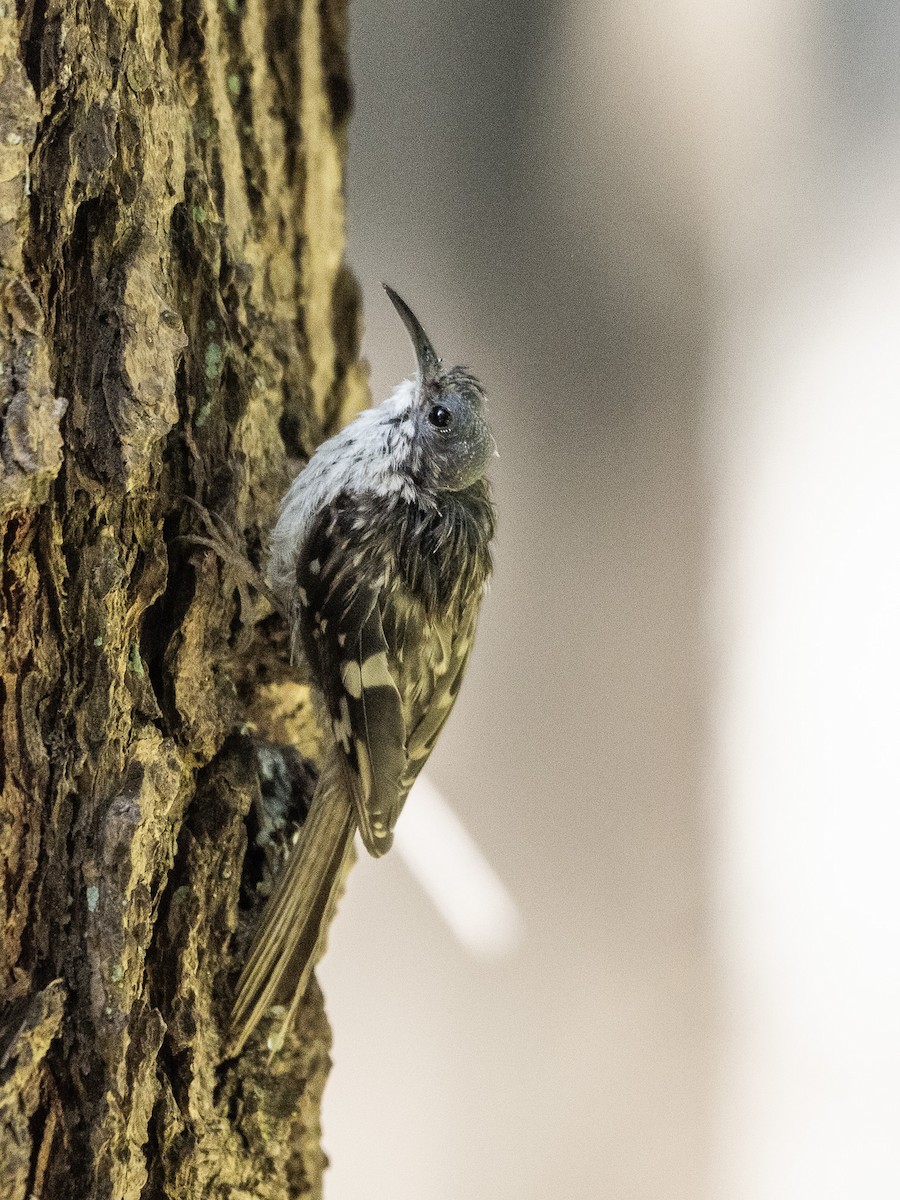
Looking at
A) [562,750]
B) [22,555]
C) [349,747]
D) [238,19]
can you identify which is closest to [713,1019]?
[562,750]

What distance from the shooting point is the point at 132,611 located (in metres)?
1.23

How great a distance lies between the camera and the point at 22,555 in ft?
3.51

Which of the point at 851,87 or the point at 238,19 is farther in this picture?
the point at 851,87

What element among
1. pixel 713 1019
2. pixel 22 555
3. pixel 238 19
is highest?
pixel 238 19

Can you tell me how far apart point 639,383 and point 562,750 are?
934 mm

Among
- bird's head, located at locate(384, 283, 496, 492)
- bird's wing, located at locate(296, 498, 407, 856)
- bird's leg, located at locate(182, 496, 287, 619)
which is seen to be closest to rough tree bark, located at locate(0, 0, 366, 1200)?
bird's leg, located at locate(182, 496, 287, 619)

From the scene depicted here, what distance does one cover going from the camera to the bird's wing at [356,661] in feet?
5.28

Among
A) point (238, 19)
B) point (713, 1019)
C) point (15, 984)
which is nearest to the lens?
point (15, 984)

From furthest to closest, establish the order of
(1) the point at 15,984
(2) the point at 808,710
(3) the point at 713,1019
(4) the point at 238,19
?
(3) the point at 713,1019 < (2) the point at 808,710 < (4) the point at 238,19 < (1) the point at 15,984

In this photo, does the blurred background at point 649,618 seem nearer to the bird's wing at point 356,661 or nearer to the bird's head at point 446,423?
the bird's head at point 446,423

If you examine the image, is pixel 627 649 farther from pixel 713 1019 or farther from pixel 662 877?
pixel 713 1019

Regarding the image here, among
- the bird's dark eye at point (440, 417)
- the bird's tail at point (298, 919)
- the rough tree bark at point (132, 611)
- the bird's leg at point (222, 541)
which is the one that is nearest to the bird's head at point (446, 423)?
the bird's dark eye at point (440, 417)

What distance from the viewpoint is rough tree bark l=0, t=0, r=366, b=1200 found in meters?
1.05

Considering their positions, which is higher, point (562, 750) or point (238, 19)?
point (238, 19)
